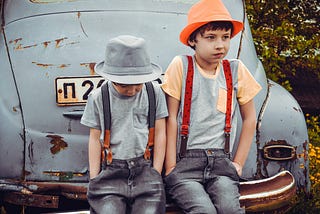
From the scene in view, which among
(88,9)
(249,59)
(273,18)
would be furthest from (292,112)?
(273,18)

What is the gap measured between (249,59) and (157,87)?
42.1 inches

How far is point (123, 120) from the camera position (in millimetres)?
3137

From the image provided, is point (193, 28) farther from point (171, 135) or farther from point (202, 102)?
point (171, 135)

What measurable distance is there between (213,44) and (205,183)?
0.73 metres

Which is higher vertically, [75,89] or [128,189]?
[75,89]

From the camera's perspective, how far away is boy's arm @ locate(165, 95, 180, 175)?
3.25m

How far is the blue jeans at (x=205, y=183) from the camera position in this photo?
10.2ft

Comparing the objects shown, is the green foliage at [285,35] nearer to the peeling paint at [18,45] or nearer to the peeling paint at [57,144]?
the peeling paint at [18,45]

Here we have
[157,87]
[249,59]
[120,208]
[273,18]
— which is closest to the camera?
[120,208]

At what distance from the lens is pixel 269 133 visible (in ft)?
11.9

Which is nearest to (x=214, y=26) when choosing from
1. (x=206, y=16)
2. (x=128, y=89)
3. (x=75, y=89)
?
(x=206, y=16)

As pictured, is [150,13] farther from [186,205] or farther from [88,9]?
[186,205]

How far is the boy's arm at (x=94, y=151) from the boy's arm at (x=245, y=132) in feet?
2.50

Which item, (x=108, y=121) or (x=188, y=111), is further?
(x=188, y=111)
